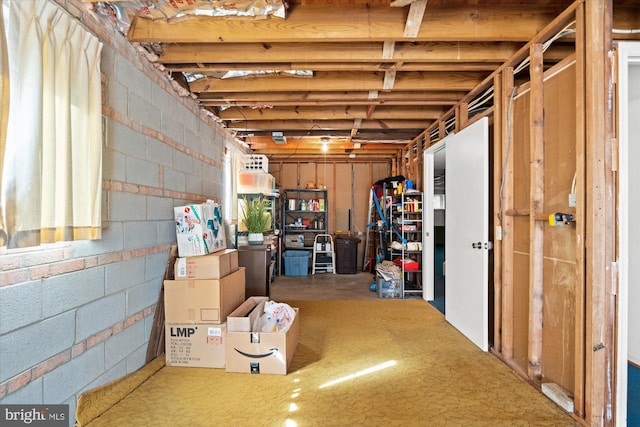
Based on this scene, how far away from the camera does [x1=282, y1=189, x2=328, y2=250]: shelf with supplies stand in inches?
278

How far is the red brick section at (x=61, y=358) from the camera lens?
1.45 meters

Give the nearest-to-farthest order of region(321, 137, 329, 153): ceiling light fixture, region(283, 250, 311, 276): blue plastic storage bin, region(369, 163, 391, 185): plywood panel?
region(321, 137, 329, 153): ceiling light fixture
region(283, 250, 311, 276): blue plastic storage bin
region(369, 163, 391, 185): plywood panel

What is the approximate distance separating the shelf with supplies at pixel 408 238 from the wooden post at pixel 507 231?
83.3 inches

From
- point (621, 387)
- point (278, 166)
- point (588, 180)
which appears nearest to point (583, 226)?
point (588, 180)

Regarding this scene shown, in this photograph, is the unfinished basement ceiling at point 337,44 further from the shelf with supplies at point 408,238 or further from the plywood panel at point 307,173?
the plywood panel at point 307,173

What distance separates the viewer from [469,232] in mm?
3117

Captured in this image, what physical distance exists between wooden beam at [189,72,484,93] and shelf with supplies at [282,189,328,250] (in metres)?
3.79

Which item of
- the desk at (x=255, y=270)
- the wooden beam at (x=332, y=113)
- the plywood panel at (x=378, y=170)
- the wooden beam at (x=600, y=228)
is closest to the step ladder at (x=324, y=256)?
the plywood panel at (x=378, y=170)

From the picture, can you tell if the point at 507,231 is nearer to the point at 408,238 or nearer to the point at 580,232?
the point at 580,232

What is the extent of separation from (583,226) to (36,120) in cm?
291

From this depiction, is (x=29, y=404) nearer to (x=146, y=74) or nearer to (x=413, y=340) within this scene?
(x=146, y=74)

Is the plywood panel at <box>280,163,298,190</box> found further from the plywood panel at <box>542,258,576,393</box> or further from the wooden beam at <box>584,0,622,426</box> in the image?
the wooden beam at <box>584,0,622,426</box>

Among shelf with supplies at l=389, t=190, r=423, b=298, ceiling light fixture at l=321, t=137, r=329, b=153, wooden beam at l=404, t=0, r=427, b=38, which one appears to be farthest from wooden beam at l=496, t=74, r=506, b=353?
ceiling light fixture at l=321, t=137, r=329, b=153
